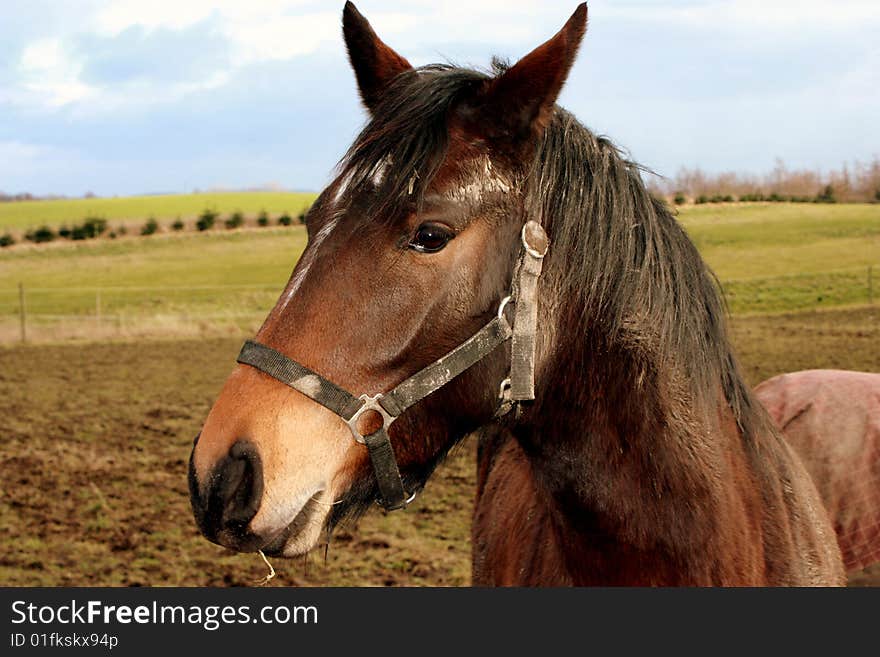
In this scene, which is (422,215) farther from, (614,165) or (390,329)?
(614,165)

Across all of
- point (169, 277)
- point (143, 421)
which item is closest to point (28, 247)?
point (169, 277)

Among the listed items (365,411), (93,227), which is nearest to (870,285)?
(365,411)

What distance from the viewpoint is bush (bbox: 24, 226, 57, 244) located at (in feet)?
138

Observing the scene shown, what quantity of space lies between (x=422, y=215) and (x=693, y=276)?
87cm

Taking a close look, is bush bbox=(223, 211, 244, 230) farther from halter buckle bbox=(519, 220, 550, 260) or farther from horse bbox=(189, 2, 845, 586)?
halter buckle bbox=(519, 220, 550, 260)

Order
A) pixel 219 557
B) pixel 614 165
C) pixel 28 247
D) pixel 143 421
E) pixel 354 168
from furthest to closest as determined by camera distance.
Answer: pixel 28 247
pixel 143 421
pixel 219 557
pixel 614 165
pixel 354 168

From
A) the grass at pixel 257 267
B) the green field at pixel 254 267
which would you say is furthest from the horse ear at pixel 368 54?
the green field at pixel 254 267

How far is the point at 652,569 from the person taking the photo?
2.17 meters

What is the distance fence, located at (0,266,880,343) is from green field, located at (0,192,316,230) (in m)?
14.5

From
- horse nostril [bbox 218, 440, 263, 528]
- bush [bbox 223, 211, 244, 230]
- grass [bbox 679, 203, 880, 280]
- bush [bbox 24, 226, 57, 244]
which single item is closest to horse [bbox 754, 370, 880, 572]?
horse nostril [bbox 218, 440, 263, 528]

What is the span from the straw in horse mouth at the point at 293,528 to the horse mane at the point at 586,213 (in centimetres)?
73

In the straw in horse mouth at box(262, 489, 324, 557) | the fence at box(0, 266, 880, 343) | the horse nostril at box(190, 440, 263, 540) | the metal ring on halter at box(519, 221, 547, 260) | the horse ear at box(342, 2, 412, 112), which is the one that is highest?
the horse ear at box(342, 2, 412, 112)

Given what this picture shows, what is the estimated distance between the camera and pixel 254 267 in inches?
1291

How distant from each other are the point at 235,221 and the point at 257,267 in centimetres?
907
